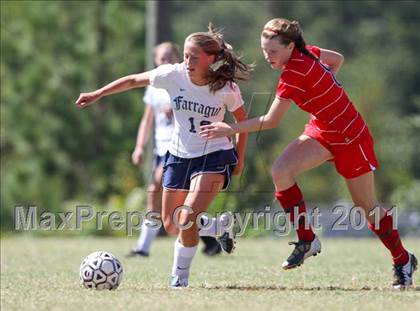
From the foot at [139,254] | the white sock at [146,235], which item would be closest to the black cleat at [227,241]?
the white sock at [146,235]

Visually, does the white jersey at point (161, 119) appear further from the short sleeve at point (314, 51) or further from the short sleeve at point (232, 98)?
the short sleeve at point (314, 51)

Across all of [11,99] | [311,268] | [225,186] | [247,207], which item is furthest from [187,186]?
[11,99]

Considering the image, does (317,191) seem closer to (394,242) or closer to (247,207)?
(247,207)

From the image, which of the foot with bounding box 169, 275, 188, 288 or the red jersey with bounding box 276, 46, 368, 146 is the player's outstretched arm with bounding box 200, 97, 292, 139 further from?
the foot with bounding box 169, 275, 188, 288

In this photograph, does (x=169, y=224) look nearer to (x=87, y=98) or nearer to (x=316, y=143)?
(x=87, y=98)

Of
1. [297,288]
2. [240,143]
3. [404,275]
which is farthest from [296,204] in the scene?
[404,275]

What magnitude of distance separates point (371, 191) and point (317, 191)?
80.5ft

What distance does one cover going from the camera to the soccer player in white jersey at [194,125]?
7.00 metres

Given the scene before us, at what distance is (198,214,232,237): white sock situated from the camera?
296 inches

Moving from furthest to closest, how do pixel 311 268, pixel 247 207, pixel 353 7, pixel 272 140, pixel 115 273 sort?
pixel 272 140 < pixel 353 7 < pixel 247 207 < pixel 311 268 < pixel 115 273

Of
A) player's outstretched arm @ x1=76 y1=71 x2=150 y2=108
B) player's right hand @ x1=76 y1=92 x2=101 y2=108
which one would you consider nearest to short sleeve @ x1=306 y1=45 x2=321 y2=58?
player's outstretched arm @ x1=76 y1=71 x2=150 y2=108

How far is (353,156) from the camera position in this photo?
6.97 metres

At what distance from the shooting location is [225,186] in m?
7.18

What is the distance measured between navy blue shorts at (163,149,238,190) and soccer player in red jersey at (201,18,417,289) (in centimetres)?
32
